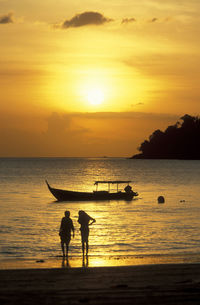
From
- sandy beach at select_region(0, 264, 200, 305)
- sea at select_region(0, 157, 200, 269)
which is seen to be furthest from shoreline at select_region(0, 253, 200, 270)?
sandy beach at select_region(0, 264, 200, 305)

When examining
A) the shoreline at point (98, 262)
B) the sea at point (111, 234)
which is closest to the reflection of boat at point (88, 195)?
the sea at point (111, 234)

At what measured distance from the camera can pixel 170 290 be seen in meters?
12.9

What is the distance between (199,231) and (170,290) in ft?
82.4

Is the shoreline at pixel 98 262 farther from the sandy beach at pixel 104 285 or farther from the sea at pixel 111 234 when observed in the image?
the sandy beach at pixel 104 285

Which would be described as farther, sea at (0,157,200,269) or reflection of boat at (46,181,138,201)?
reflection of boat at (46,181,138,201)

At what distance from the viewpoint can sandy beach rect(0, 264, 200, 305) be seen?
1194cm

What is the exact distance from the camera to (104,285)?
13578 millimetres

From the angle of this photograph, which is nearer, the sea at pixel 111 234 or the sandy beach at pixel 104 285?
the sandy beach at pixel 104 285

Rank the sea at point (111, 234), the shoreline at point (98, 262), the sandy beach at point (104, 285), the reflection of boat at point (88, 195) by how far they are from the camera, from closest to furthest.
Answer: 1. the sandy beach at point (104, 285)
2. the shoreline at point (98, 262)
3. the sea at point (111, 234)
4. the reflection of boat at point (88, 195)

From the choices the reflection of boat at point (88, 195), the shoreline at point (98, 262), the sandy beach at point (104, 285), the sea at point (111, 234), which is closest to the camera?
the sandy beach at point (104, 285)

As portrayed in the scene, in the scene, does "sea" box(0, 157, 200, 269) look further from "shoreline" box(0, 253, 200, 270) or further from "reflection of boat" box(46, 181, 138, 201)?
"reflection of boat" box(46, 181, 138, 201)

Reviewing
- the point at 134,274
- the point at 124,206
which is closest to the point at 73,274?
the point at 134,274

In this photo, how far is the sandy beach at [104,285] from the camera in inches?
470

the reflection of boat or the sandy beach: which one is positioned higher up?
the reflection of boat
